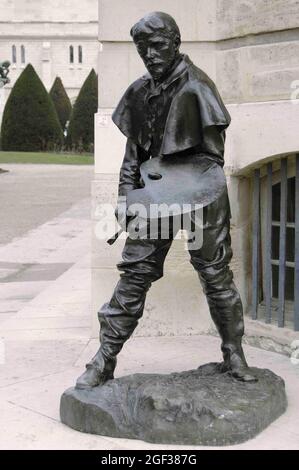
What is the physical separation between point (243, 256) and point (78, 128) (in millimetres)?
33313

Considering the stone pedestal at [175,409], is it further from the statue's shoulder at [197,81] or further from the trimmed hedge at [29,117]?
the trimmed hedge at [29,117]

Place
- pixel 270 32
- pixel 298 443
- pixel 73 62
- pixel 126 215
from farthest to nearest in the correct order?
pixel 73 62, pixel 270 32, pixel 126 215, pixel 298 443

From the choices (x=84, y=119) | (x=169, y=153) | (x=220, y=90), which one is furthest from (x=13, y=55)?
(x=169, y=153)

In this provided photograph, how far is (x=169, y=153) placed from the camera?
12.8 ft

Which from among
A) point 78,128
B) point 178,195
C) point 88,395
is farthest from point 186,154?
point 78,128

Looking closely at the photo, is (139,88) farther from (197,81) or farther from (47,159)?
(47,159)

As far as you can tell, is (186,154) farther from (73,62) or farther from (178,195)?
(73,62)

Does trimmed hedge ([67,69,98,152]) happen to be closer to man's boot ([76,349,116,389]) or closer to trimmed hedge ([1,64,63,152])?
trimmed hedge ([1,64,63,152])

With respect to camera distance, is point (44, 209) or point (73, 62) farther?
point (73, 62)

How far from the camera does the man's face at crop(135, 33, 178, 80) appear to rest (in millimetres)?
3770

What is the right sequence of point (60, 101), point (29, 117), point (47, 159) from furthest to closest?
point (60, 101), point (29, 117), point (47, 159)

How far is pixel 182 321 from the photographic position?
19.2 feet

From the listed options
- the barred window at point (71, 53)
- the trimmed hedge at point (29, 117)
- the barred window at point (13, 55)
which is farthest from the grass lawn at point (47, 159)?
the barred window at point (71, 53)

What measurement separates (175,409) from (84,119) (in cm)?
3493
